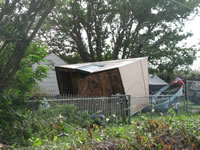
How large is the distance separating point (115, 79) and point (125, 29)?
1151cm

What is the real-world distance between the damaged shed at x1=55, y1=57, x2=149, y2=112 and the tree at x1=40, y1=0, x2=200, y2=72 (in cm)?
792

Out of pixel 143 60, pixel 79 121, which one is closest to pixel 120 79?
pixel 143 60

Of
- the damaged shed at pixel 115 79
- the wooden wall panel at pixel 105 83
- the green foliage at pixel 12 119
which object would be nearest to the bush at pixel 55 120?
the green foliage at pixel 12 119

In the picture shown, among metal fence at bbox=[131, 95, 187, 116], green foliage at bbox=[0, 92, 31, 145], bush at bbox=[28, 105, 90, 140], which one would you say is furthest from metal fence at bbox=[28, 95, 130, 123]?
green foliage at bbox=[0, 92, 31, 145]

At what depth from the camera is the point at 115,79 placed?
13539 mm

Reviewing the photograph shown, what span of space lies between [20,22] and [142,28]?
19.5 metres

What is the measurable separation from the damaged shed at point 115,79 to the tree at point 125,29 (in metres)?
7.92

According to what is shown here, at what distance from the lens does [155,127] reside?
5281mm

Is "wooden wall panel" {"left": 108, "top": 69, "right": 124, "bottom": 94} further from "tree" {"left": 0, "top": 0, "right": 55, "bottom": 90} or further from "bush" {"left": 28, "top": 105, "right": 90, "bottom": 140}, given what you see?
"tree" {"left": 0, "top": 0, "right": 55, "bottom": 90}

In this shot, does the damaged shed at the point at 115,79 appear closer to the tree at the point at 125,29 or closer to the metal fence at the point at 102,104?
the metal fence at the point at 102,104

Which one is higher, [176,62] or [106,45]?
[106,45]

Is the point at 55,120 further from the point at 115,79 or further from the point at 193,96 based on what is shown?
the point at 193,96

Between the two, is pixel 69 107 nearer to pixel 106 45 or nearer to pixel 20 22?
pixel 20 22

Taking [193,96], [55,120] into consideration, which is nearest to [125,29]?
[193,96]
